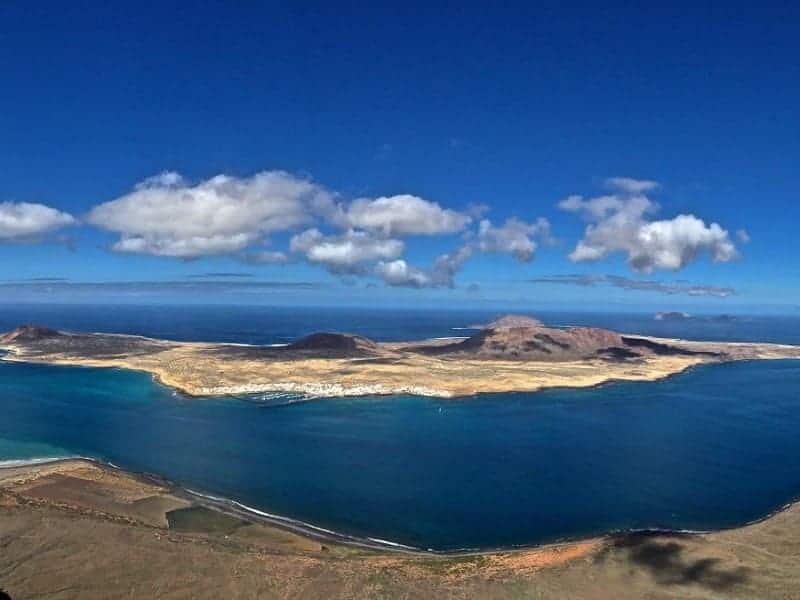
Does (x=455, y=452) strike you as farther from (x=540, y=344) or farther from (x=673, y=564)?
(x=540, y=344)

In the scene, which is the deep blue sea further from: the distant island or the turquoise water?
the distant island

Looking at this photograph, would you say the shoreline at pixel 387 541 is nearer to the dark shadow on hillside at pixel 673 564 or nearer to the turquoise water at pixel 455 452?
the turquoise water at pixel 455 452

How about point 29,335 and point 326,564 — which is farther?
point 29,335

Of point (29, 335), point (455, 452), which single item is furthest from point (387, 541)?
point (29, 335)

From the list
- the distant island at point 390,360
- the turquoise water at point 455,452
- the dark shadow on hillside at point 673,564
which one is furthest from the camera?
the distant island at point 390,360

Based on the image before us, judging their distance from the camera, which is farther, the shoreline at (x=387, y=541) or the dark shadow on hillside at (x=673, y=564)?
the shoreline at (x=387, y=541)

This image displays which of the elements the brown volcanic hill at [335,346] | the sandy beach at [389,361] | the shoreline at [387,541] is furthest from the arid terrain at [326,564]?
the brown volcanic hill at [335,346]
